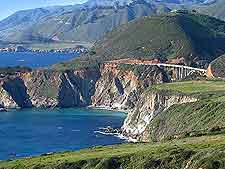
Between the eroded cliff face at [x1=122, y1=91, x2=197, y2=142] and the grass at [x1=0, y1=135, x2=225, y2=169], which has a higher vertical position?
the grass at [x1=0, y1=135, x2=225, y2=169]

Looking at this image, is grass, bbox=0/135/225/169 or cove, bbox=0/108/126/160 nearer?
grass, bbox=0/135/225/169

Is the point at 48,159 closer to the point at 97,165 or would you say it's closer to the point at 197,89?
the point at 97,165

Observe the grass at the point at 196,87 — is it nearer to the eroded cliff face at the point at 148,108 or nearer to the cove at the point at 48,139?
the eroded cliff face at the point at 148,108

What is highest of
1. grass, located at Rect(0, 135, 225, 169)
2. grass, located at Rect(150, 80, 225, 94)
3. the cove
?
grass, located at Rect(0, 135, 225, 169)

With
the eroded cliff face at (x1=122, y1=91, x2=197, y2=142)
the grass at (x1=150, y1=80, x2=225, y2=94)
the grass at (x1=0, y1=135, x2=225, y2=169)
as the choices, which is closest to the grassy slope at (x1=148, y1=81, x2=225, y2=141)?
the grass at (x1=150, y1=80, x2=225, y2=94)

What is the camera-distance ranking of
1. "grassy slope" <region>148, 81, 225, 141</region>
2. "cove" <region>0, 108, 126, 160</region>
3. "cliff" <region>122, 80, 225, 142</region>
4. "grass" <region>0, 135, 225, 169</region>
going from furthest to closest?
"cove" <region>0, 108, 126, 160</region> → "cliff" <region>122, 80, 225, 142</region> → "grassy slope" <region>148, 81, 225, 141</region> → "grass" <region>0, 135, 225, 169</region>

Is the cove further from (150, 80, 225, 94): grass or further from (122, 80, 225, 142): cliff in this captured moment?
(150, 80, 225, 94): grass

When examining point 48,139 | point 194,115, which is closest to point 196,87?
point 194,115

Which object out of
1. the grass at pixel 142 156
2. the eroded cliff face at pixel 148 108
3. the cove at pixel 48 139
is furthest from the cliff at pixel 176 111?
the grass at pixel 142 156

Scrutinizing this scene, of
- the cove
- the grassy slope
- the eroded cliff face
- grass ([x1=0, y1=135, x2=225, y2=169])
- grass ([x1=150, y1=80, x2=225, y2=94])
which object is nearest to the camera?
grass ([x1=0, y1=135, x2=225, y2=169])

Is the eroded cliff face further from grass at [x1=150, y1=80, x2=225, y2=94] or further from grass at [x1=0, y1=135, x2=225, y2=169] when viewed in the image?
grass at [x1=0, y1=135, x2=225, y2=169]
